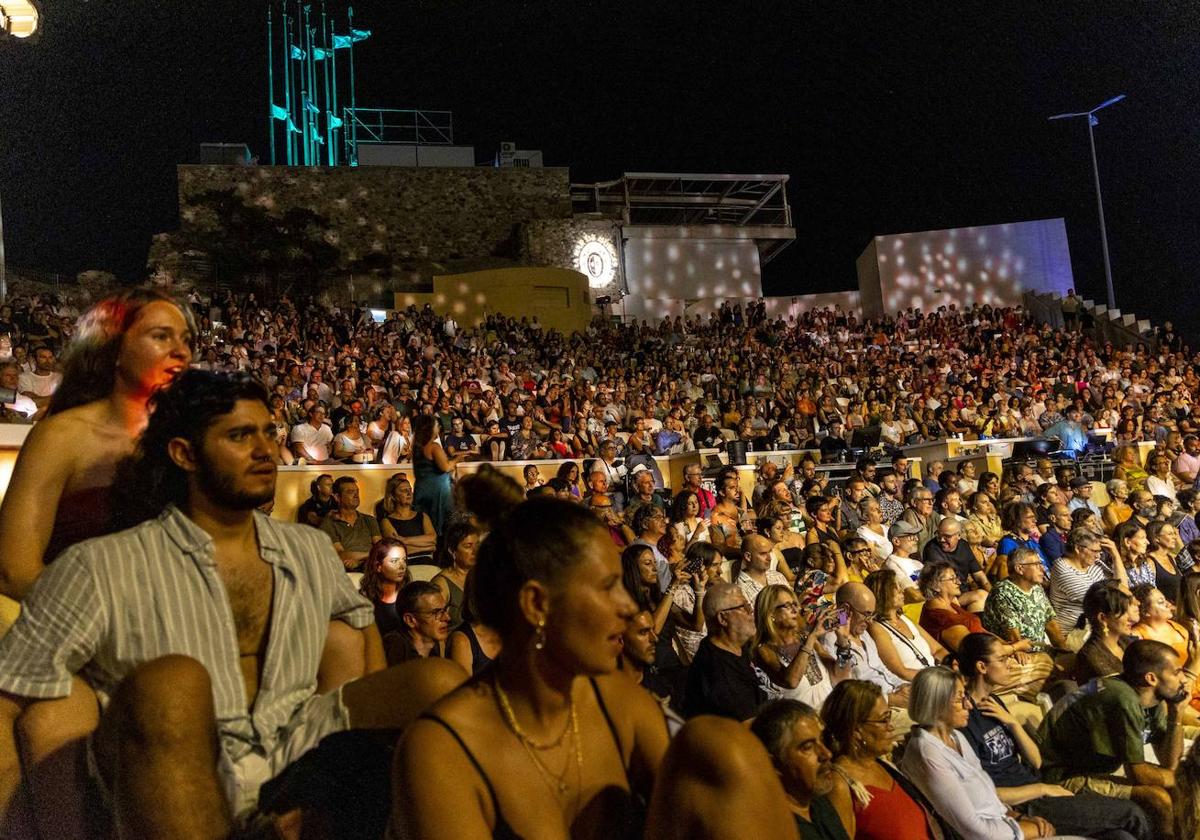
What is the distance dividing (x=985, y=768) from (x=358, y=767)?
3296 millimetres

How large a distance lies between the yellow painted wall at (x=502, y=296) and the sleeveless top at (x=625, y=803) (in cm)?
2458

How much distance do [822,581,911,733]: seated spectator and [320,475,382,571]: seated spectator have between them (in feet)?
9.71

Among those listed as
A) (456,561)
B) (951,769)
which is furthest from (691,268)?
(951,769)

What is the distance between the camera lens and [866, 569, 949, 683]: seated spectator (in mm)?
5617

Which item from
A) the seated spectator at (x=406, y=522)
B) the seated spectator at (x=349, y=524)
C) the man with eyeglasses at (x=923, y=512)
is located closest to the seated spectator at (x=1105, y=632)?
the man with eyeglasses at (x=923, y=512)

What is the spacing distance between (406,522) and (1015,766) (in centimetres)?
410

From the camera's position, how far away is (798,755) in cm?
310

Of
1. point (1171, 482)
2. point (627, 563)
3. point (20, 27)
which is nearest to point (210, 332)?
point (20, 27)

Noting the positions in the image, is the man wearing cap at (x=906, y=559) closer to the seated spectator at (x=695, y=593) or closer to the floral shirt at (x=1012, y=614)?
the floral shirt at (x=1012, y=614)

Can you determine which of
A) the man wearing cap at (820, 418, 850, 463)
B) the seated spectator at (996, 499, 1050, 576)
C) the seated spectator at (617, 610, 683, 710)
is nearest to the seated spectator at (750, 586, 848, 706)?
the seated spectator at (617, 610, 683, 710)

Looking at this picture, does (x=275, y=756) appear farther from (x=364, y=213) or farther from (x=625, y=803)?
(x=364, y=213)

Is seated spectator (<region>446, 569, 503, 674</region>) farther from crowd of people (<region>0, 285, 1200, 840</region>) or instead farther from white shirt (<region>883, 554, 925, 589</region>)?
white shirt (<region>883, 554, 925, 589</region>)

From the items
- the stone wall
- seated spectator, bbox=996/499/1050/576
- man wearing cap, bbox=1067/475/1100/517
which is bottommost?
seated spectator, bbox=996/499/1050/576

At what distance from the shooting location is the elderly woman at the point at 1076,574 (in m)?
7.06
